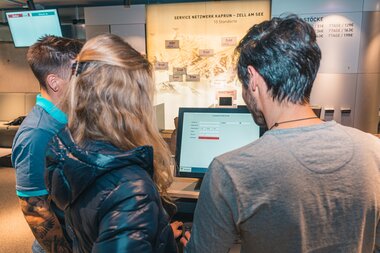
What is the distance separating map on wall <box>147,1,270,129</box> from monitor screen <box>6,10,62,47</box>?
71.5 inches

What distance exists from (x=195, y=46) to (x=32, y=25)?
2673mm

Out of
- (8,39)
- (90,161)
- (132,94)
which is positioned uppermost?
(8,39)

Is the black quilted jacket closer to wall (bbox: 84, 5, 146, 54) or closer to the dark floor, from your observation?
the dark floor

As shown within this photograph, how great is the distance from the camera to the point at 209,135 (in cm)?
153

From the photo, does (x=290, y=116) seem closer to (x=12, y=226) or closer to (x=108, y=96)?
(x=108, y=96)

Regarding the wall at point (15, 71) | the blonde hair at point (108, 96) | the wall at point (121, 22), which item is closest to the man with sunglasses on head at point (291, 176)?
the blonde hair at point (108, 96)

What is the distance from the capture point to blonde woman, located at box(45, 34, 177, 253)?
757mm

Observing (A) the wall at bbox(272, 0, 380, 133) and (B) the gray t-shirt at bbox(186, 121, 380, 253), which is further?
(A) the wall at bbox(272, 0, 380, 133)

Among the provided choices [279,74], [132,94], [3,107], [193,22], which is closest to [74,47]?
[132,94]

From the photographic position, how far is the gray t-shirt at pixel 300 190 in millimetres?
726

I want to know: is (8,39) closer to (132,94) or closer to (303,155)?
(132,94)

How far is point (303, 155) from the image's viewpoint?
0.73 m

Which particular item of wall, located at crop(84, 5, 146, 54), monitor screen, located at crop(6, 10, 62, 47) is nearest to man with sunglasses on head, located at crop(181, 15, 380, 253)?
monitor screen, located at crop(6, 10, 62, 47)

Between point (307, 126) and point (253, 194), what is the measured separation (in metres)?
0.22
